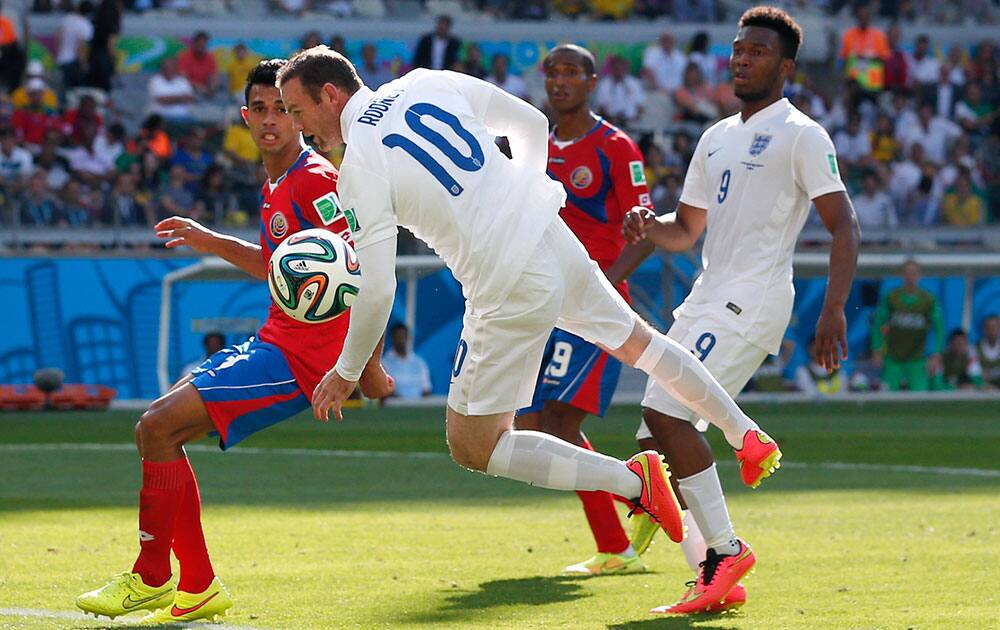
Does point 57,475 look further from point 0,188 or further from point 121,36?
point 121,36

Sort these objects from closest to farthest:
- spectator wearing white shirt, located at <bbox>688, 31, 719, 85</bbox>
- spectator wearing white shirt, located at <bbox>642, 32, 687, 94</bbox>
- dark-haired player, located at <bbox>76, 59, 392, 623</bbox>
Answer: dark-haired player, located at <bbox>76, 59, 392, 623</bbox> < spectator wearing white shirt, located at <bbox>642, 32, 687, 94</bbox> < spectator wearing white shirt, located at <bbox>688, 31, 719, 85</bbox>

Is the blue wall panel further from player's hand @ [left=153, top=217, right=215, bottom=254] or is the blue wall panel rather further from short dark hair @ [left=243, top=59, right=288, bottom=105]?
player's hand @ [left=153, top=217, right=215, bottom=254]

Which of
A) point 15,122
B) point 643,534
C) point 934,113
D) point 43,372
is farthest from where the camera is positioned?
point 934,113

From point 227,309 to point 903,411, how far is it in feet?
27.9

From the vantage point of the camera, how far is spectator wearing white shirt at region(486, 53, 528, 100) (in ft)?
82.4

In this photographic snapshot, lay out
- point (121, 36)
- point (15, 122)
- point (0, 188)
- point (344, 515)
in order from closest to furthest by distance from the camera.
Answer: point (344, 515), point (0, 188), point (15, 122), point (121, 36)

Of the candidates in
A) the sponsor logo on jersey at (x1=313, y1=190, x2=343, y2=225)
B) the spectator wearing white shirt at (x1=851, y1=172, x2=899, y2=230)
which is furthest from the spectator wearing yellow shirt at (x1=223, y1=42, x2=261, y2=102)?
the sponsor logo on jersey at (x1=313, y1=190, x2=343, y2=225)

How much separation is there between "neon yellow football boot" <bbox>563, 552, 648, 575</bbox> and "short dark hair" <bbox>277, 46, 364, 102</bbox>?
290 cm

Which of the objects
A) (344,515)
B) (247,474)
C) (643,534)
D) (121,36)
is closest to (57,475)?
(247,474)

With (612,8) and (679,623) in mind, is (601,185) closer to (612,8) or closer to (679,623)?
(679,623)

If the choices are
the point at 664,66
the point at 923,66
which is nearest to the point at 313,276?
the point at 664,66

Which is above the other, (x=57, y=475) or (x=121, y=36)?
(x=121, y=36)

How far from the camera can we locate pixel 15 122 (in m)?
22.3

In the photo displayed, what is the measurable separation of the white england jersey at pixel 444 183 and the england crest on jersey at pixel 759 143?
127 centimetres
